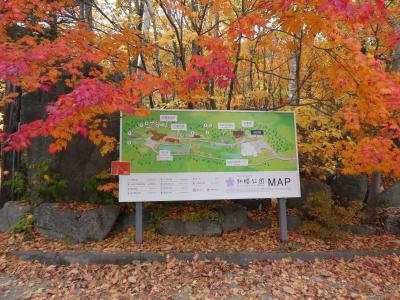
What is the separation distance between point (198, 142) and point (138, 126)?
1.13 meters

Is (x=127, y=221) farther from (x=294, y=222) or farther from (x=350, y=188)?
(x=350, y=188)

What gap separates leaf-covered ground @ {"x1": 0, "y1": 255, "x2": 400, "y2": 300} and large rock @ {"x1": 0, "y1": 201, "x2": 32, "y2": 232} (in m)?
1.13

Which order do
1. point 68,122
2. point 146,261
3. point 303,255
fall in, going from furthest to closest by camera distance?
point 303,255
point 146,261
point 68,122

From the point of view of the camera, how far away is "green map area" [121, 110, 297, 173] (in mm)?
5508

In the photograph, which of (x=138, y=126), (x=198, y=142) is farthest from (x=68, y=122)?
(x=198, y=142)

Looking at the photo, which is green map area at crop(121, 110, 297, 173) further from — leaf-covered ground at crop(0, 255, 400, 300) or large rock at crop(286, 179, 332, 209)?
leaf-covered ground at crop(0, 255, 400, 300)

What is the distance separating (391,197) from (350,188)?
915 millimetres

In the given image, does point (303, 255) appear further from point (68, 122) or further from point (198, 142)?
point (68, 122)

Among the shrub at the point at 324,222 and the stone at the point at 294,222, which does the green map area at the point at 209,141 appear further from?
the stone at the point at 294,222

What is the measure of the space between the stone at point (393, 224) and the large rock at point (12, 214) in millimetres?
7494

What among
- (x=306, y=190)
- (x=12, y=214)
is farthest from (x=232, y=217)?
(x=12, y=214)

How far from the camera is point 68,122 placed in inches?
166

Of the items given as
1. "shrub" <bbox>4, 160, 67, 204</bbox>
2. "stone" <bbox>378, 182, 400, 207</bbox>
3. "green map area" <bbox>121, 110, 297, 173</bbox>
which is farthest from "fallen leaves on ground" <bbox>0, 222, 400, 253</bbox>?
"green map area" <bbox>121, 110, 297, 173</bbox>

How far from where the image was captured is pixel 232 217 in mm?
6340
